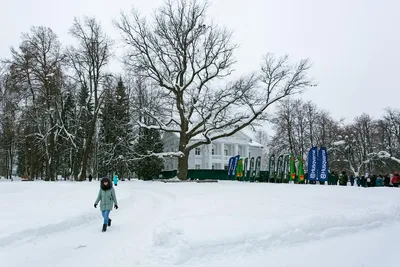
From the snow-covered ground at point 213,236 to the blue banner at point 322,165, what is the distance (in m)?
9.69

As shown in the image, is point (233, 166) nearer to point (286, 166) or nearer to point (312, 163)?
point (286, 166)

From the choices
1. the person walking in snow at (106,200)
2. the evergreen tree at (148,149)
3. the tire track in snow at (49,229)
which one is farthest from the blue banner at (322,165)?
the evergreen tree at (148,149)

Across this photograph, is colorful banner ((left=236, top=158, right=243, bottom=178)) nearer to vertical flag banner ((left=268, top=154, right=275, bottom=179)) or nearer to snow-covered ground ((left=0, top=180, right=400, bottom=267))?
vertical flag banner ((left=268, top=154, right=275, bottom=179))

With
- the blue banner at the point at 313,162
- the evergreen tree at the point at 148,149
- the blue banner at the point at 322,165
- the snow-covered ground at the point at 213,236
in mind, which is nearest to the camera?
the snow-covered ground at the point at 213,236

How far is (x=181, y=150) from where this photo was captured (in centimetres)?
3369

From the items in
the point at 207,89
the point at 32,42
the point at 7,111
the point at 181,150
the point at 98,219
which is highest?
the point at 32,42

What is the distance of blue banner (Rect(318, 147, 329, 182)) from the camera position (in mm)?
25750

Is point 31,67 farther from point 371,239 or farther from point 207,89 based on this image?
point 371,239

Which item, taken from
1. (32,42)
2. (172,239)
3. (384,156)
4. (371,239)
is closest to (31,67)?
(32,42)

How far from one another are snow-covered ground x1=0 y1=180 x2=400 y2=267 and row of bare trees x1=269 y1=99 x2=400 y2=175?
131 feet

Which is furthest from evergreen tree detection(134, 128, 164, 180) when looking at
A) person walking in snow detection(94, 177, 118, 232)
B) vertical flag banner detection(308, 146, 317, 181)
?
person walking in snow detection(94, 177, 118, 232)

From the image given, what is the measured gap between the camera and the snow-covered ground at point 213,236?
8.09 metres

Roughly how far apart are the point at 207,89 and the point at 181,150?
639 centimetres

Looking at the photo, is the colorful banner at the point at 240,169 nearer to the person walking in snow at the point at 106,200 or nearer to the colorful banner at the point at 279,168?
the colorful banner at the point at 279,168
